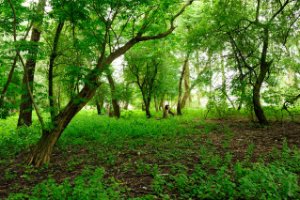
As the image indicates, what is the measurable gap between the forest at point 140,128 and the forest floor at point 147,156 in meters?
0.03

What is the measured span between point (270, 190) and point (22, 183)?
16.7 feet

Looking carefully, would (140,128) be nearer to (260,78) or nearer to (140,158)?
(140,158)

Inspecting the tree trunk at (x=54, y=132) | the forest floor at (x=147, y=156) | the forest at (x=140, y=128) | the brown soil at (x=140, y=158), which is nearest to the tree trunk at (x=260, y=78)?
the forest at (x=140, y=128)

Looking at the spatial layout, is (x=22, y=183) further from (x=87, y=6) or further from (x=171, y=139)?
(x=171, y=139)

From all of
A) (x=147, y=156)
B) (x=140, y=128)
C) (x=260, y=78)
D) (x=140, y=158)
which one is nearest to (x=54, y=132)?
(x=140, y=158)

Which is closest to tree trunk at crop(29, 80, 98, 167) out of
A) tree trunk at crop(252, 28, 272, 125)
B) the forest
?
the forest

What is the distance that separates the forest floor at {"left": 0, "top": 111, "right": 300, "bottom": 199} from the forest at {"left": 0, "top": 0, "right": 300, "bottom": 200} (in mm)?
33

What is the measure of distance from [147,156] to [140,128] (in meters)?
4.26

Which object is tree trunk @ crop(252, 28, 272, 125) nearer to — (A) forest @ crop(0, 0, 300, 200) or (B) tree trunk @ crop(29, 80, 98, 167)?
(A) forest @ crop(0, 0, 300, 200)

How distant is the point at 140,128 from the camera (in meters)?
12.3

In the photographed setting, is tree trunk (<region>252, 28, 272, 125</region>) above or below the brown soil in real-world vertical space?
above

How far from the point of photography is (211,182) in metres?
5.06

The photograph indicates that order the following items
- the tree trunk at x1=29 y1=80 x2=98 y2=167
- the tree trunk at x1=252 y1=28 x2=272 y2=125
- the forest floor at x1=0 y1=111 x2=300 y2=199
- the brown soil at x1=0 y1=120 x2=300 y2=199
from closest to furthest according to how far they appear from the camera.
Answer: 1. the forest floor at x1=0 y1=111 x2=300 y2=199
2. the brown soil at x1=0 y1=120 x2=300 y2=199
3. the tree trunk at x1=29 y1=80 x2=98 y2=167
4. the tree trunk at x1=252 y1=28 x2=272 y2=125

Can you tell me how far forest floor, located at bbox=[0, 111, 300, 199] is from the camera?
6102 mm
